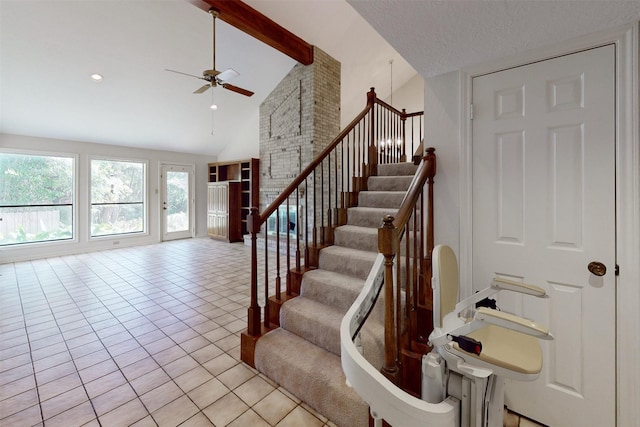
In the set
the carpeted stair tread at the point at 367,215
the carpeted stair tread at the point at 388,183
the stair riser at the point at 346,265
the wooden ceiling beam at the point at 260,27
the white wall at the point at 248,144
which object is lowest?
the stair riser at the point at 346,265

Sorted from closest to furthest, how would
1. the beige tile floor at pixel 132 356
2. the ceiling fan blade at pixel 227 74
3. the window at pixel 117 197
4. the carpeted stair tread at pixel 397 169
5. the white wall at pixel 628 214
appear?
1. the white wall at pixel 628 214
2. the beige tile floor at pixel 132 356
3. the carpeted stair tread at pixel 397 169
4. the ceiling fan blade at pixel 227 74
5. the window at pixel 117 197

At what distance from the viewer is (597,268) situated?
1.47 m

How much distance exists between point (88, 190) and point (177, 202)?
202 cm

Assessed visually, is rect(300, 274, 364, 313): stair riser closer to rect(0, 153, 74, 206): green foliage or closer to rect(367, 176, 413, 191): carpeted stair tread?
rect(367, 176, 413, 191): carpeted stair tread

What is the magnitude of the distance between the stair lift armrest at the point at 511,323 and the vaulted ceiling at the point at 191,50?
1378mm

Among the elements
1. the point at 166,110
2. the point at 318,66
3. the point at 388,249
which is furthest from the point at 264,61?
the point at 388,249

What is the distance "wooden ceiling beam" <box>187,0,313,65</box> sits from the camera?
4.00 meters

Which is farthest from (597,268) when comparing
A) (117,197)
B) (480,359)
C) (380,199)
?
(117,197)

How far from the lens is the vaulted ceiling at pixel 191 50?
139 centimetres

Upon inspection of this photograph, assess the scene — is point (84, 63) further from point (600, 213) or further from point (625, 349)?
point (625, 349)

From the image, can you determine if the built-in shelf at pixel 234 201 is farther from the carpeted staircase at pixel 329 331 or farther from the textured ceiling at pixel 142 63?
the carpeted staircase at pixel 329 331

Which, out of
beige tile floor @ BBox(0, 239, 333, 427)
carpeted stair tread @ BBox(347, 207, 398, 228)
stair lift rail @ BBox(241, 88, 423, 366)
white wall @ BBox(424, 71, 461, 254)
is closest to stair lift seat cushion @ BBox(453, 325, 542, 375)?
white wall @ BBox(424, 71, 461, 254)

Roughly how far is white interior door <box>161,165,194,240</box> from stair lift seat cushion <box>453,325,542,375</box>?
814cm

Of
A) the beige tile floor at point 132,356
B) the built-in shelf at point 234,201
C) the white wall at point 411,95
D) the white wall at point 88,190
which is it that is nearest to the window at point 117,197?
the white wall at point 88,190
